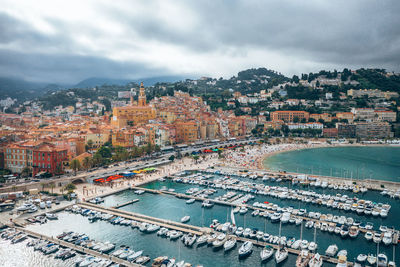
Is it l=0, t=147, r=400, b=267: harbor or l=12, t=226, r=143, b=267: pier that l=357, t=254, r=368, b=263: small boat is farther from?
l=12, t=226, r=143, b=267: pier

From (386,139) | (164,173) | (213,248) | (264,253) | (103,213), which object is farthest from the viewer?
(386,139)

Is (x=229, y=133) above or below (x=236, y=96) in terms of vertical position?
below

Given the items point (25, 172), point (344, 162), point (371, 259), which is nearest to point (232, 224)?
point (371, 259)

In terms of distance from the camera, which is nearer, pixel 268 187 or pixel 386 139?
pixel 268 187

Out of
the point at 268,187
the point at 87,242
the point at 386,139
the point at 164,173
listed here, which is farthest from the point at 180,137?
the point at 386,139

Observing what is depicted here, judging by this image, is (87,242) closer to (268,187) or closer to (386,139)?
(268,187)

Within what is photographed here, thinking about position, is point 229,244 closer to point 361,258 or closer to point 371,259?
point 361,258

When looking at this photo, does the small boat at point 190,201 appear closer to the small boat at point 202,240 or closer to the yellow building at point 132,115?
the small boat at point 202,240
